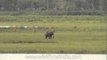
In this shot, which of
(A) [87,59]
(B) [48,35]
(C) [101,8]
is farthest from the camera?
(C) [101,8]

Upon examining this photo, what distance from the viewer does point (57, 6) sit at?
74.6ft

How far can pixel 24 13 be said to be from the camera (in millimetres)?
21453

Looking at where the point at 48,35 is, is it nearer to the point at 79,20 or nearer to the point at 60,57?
the point at 60,57

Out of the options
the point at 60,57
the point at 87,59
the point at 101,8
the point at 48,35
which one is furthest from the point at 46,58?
the point at 101,8

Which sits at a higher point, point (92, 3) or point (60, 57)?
point (60, 57)

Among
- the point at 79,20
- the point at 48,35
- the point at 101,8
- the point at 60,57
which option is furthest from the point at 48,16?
the point at 60,57

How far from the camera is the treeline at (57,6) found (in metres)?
21.2

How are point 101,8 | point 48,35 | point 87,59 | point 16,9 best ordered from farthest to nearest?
point 16,9, point 101,8, point 48,35, point 87,59

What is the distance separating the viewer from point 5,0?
23016 mm

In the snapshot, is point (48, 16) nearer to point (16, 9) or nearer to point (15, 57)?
point (16, 9)

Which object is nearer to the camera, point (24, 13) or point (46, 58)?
point (46, 58)

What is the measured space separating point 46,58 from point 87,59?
66cm

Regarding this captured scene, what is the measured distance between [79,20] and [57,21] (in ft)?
4.42

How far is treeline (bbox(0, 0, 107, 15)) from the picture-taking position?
69.6 feet
